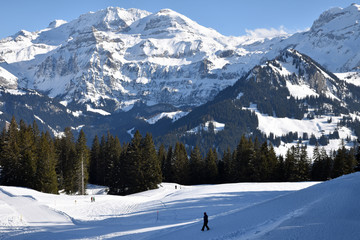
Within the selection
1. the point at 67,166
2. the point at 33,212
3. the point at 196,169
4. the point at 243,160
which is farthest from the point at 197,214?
the point at 196,169

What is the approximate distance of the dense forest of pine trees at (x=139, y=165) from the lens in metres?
61.3

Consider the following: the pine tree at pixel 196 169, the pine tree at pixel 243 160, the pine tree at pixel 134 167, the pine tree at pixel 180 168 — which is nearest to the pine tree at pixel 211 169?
the pine tree at pixel 196 169

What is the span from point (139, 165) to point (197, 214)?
1139 inches

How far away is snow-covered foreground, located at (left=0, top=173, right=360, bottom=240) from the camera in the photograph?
2308 cm

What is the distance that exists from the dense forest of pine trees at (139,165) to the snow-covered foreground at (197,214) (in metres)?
7.90

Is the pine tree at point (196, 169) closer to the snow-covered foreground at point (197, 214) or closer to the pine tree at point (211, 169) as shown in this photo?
the pine tree at point (211, 169)

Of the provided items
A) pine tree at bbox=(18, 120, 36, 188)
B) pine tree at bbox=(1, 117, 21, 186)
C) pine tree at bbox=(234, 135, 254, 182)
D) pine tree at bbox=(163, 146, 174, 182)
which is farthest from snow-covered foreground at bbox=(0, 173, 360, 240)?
pine tree at bbox=(163, 146, 174, 182)

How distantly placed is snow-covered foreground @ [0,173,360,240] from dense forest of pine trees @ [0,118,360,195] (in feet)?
25.9

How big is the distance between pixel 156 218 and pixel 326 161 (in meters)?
52.0

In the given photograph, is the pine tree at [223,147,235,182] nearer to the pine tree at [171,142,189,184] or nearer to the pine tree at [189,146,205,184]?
the pine tree at [189,146,205,184]

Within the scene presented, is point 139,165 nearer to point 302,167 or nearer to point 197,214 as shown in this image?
point 197,214

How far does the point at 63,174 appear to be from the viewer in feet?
254

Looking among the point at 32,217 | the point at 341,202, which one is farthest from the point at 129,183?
the point at 341,202

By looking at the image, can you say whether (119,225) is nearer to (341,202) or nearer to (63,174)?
(341,202)
